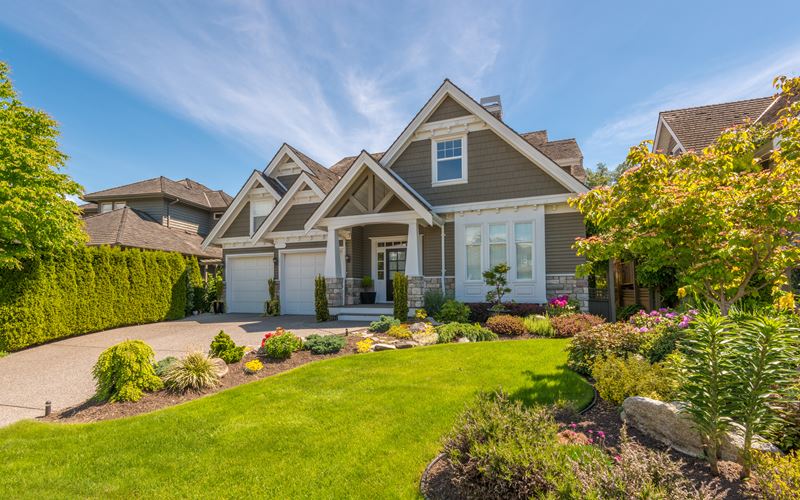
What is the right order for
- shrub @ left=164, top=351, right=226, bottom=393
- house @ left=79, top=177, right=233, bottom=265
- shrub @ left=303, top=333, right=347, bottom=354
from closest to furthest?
1. shrub @ left=164, top=351, right=226, bottom=393
2. shrub @ left=303, top=333, right=347, bottom=354
3. house @ left=79, top=177, right=233, bottom=265

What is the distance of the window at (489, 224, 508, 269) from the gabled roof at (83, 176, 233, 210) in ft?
67.1

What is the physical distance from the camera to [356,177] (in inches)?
515

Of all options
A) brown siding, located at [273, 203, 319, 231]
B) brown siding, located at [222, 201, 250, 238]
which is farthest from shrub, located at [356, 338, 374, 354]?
brown siding, located at [222, 201, 250, 238]

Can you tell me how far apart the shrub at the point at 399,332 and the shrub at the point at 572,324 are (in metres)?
3.75

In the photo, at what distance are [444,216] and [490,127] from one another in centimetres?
345

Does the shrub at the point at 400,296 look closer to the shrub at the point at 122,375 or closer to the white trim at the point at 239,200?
the shrub at the point at 122,375

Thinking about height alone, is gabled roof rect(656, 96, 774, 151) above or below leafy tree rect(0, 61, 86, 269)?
above

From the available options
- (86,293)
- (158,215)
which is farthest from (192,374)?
(158,215)

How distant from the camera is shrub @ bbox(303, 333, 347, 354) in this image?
8.23m

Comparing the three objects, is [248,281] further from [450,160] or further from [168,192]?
[168,192]

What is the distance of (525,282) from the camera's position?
40.9 feet

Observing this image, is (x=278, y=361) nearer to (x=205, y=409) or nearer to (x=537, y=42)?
(x=205, y=409)

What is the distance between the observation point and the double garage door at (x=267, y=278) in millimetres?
16141

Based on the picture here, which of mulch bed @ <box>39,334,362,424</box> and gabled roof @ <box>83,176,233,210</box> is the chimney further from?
gabled roof @ <box>83,176,233,210</box>
